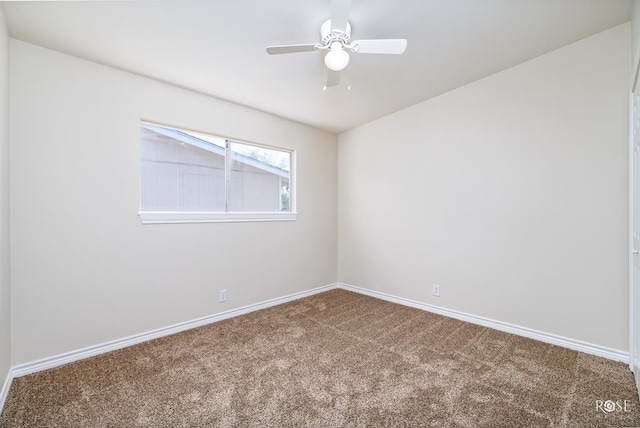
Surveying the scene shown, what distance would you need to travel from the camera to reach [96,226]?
92.2 inches

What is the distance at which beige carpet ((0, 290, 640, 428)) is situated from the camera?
1.59 metres

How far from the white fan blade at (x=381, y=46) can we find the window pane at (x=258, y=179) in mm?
1936

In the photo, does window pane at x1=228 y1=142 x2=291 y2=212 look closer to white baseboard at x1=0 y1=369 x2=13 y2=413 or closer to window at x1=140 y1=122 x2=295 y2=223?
window at x1=140 y1=122 x2=295 y2=223

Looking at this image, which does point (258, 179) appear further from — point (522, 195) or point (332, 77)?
point (522, 195)

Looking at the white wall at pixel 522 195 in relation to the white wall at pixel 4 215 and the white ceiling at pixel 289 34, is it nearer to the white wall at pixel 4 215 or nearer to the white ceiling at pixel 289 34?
the white ceiling at pixel 289 34

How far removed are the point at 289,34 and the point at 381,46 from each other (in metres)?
0.69

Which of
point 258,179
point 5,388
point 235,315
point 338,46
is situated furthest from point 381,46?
point 5,388

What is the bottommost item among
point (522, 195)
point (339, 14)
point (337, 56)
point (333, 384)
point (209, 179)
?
point (333, 384)

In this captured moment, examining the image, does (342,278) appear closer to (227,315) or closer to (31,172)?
(227,315)

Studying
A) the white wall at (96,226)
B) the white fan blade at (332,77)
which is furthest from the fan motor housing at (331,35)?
the white wall at (96,226)

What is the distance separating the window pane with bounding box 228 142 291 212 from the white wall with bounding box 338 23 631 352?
133cm

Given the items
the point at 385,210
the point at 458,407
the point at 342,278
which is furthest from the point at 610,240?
the point at 342,278

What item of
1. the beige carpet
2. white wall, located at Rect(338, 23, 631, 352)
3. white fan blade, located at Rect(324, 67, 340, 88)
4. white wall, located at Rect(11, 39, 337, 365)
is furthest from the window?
white fan blade, located at Rect(324, 67, 340, 88)

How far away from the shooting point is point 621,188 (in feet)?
6.98
